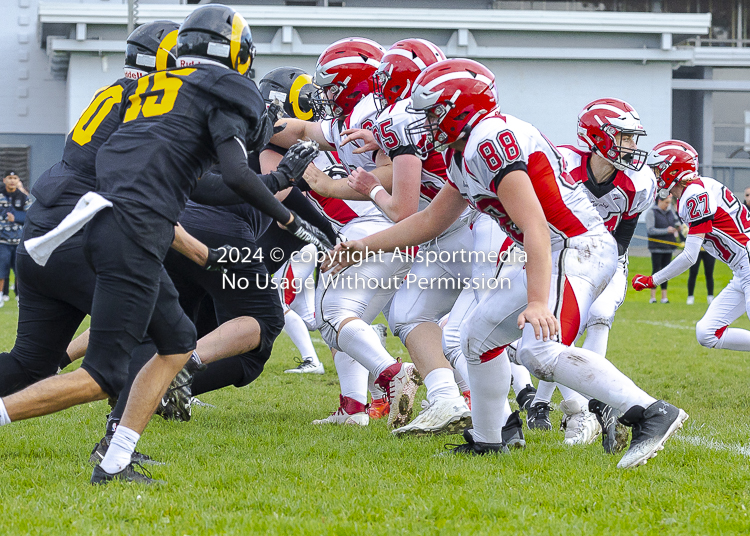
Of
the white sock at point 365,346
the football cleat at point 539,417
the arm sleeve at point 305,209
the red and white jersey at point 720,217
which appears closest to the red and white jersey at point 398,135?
the arm sleeve at point 305,209

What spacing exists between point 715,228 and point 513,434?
119 inches

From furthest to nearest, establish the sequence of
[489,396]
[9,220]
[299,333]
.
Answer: [9,220] < [299,333] < [489,396]

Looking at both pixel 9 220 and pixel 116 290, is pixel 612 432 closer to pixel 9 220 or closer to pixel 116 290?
pixel 116 290

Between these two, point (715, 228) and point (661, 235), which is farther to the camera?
point (661, 235)

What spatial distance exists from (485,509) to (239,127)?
5.35 ft

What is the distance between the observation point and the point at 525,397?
5453 millimetres

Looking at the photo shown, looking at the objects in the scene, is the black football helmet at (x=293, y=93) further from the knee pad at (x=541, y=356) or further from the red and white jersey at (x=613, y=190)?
the knee pad at (x=541, y=356)

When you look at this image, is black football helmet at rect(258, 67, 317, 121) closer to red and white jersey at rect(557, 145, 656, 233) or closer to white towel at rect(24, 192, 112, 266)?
red and white jersey at rect(557, 145, 656, 233)

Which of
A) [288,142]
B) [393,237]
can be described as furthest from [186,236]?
[288,142]

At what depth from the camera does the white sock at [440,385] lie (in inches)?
177

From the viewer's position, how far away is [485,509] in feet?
9.71

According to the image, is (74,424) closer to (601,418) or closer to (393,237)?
(393,237)

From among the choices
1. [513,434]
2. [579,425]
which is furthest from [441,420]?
[579,425]

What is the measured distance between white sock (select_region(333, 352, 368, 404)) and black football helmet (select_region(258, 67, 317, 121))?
1.56 m
